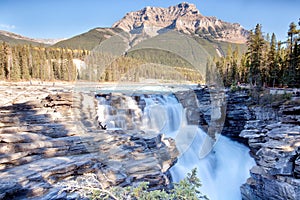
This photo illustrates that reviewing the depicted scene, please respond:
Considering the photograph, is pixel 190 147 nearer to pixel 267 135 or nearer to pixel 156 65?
pixel 267 135

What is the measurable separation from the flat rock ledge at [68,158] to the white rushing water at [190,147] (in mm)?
3056

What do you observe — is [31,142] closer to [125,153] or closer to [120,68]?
[125,153]

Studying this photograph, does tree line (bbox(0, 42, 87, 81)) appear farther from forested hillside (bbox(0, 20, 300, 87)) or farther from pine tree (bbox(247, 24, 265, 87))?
pine tree (bbox(247, 24, 265, 87))

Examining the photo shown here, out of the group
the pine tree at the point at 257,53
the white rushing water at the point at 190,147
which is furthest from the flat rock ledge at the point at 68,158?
the pine tree at the point at 257,53

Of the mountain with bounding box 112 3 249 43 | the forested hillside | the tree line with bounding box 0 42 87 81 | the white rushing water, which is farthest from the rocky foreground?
the tree line with bounding box 0 42 87 81

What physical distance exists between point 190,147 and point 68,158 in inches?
380

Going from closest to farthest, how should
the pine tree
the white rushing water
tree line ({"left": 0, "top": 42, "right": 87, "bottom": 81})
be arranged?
1. the white rushing water
2. the pine tree
3. tree line ({"left": 0, "top": 42, "right": 87, "bottom": 81})

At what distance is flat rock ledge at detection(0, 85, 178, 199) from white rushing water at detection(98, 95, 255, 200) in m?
3.06

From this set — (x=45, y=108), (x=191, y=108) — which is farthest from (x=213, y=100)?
(x=45, y=108)

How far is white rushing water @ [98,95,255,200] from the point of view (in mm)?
11883

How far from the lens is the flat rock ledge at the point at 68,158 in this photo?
5.39 m

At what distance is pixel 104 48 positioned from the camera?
10.6 metres

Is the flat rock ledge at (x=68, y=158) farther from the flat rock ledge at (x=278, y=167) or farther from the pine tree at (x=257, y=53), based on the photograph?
the pine tree at (x=257, y=53)

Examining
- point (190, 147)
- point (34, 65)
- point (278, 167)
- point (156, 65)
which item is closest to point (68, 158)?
point (278, 167)
